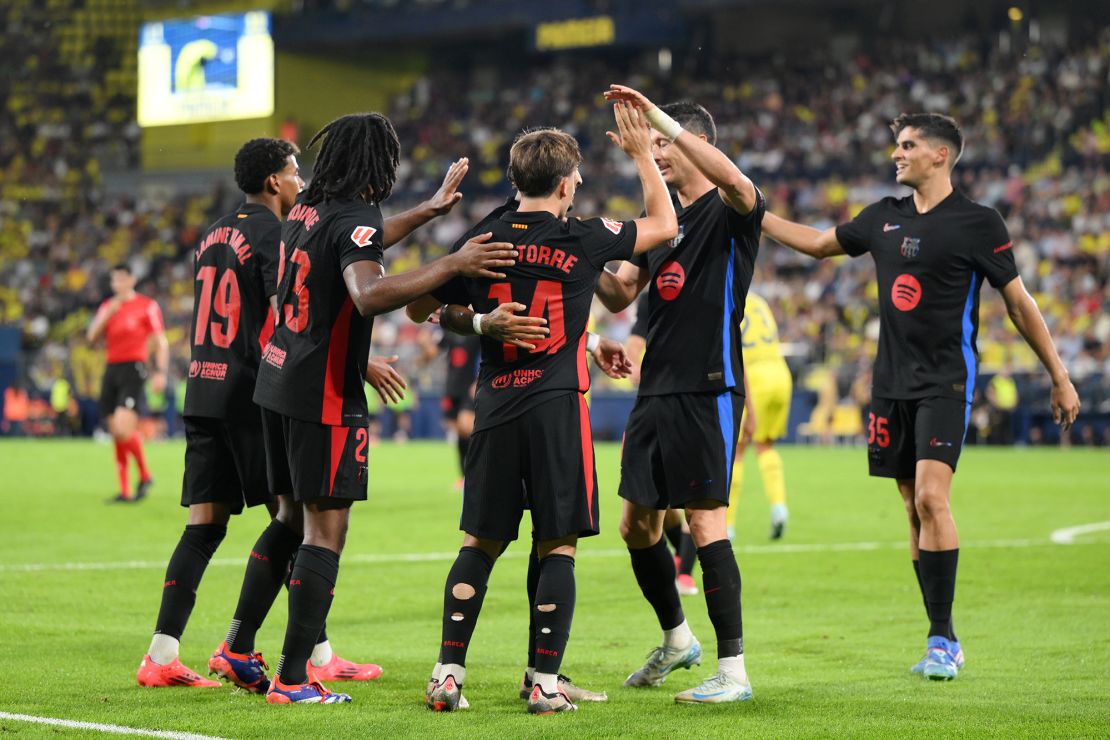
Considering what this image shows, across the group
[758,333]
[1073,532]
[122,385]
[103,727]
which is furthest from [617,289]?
[122,385]

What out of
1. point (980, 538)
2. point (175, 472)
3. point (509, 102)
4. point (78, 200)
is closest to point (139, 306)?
point (175, 472)

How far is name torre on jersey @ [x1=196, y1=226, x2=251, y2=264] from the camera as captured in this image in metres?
6.46

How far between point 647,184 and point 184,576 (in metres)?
2.61

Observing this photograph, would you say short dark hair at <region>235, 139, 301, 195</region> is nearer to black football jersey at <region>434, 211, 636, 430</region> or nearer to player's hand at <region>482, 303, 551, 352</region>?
black football jersey at <region>434, 211, 636, 430</region>

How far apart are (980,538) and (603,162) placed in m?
27.3

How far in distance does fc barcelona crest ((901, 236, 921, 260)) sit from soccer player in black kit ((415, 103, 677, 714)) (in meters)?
1.85

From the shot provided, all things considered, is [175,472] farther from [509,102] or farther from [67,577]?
[509,102]

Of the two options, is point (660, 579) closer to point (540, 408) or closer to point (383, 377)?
point (540, 408)

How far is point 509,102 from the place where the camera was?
142 ft

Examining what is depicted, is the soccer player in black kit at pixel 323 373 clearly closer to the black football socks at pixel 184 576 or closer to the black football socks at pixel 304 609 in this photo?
the black football socks at pixel 304 609

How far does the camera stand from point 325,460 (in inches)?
226

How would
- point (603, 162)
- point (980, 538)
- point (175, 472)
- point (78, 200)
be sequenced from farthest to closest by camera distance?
point (78, 200) → point (603, 162) → point (175, 472) → point (980, 538)

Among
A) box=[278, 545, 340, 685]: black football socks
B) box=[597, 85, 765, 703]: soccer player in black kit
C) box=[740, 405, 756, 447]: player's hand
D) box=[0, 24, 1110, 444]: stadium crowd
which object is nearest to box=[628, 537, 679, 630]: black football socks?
box=[597, 85, 765, 703]: soccer player in black kit

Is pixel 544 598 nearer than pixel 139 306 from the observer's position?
Yes
